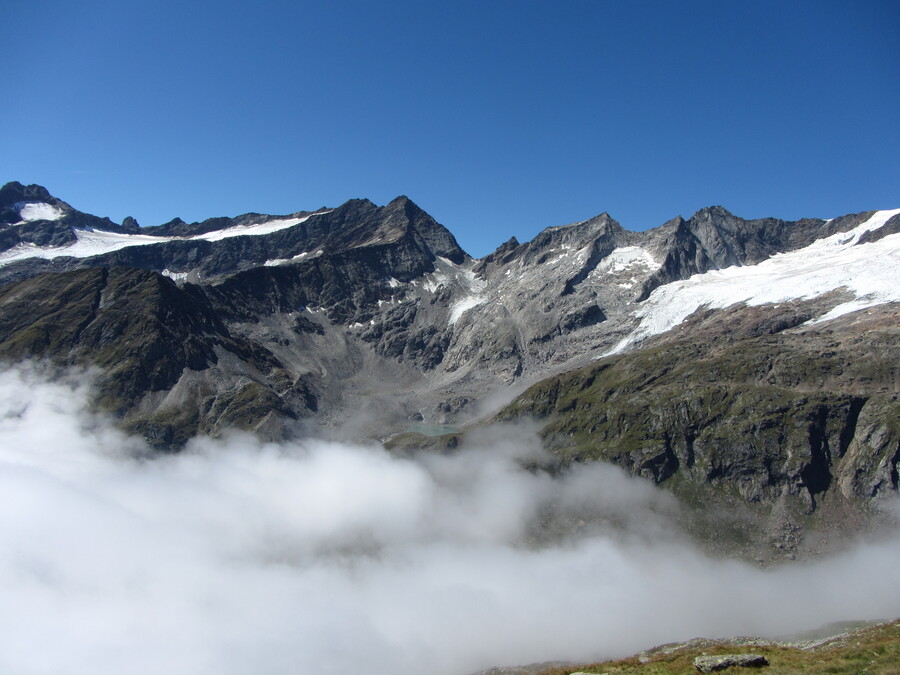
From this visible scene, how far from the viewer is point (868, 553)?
177500mm

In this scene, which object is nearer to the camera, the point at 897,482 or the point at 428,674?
the point at 428,674

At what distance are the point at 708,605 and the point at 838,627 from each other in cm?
3447

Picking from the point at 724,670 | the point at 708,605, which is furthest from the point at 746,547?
the point at 724,670

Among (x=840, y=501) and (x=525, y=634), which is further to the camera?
(x=840, y=501)

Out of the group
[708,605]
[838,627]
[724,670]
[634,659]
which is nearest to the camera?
[724,670]

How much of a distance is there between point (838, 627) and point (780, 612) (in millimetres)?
16301

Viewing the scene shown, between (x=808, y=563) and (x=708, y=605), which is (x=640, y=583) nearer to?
(x=708, y=605)

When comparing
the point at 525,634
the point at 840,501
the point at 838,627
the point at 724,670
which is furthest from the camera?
the point at 840,501

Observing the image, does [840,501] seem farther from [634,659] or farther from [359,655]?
[634,659]

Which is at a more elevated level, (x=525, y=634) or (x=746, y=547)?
(x=746, y=547)

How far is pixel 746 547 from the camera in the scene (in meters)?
193

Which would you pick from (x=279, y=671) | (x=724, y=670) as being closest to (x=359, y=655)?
(x=279, y=671)

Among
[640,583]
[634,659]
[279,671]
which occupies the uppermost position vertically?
[634,659]

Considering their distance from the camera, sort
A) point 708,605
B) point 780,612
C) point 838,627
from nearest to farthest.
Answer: point 838,627 → point 780,612 → point 708,605
